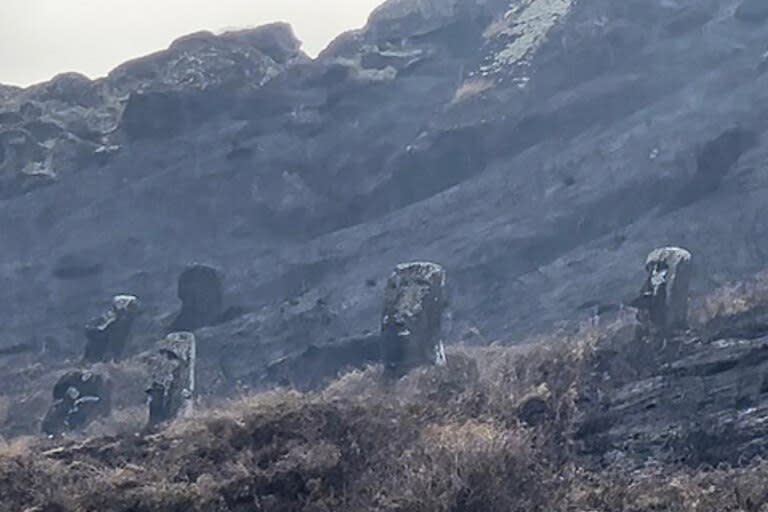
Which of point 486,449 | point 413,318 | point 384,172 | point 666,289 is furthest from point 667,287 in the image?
point 384,172

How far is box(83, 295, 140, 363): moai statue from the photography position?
121 ft

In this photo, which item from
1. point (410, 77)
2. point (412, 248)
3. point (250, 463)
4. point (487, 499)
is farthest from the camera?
point (410, 77)

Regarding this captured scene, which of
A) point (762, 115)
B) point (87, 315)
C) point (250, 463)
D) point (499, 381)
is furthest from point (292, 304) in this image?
point (250, 463)

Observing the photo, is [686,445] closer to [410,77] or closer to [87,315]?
[87,315]

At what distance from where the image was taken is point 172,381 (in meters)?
27.8

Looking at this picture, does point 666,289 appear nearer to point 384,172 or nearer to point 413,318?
point 413,318

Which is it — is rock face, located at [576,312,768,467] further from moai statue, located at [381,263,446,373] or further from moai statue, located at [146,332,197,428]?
moai statue, located at [146,332,197,428]

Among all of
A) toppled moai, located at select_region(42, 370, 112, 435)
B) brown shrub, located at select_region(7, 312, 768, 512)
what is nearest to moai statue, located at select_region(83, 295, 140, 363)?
toppled moai, located at select_region(42, 370, 112, 435)

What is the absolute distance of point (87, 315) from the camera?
145 feet

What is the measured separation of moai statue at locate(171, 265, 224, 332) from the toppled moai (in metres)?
6.72

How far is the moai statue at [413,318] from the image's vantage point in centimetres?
2778

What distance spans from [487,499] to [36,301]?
31736 mm

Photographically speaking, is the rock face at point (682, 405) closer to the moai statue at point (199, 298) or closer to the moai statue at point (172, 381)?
the moai statue at point (172, 381)

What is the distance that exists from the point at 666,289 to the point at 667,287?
5 centimetres
